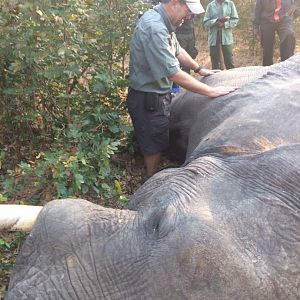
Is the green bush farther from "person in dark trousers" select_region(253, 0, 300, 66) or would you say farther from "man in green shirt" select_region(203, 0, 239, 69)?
"person in dark trousers" select_region(253, 0, 300, 66)

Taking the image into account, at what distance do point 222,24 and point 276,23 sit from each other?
819mm

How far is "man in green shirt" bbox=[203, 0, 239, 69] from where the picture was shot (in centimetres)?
940

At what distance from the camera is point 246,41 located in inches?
497

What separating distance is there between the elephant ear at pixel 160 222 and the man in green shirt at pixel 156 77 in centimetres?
224

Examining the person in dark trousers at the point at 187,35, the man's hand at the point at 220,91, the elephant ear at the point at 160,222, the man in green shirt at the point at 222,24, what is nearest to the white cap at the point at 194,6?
the man's hand at the point at 220,91

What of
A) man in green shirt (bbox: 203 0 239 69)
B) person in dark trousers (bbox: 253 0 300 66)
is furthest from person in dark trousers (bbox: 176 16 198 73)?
person in dark trousers (bbox: 253 0 300 66)

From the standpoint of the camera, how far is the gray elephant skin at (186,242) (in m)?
2.45

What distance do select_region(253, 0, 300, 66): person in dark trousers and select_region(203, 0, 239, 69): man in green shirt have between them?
411mm

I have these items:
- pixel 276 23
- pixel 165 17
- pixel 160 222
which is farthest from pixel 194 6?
pixel 276 23

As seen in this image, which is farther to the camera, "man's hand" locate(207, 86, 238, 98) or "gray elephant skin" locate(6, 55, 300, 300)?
"man's hand" locate(207, 86, 238, 98)

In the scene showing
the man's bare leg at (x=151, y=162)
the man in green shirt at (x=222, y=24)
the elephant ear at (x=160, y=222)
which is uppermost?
the elephant ear at (x=160, y=222)

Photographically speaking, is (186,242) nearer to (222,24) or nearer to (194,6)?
(194,6)

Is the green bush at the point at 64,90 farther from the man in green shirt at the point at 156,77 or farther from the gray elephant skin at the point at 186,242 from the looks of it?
the gray elephant skin at the point at 186,242

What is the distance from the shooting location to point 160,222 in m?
2.66
